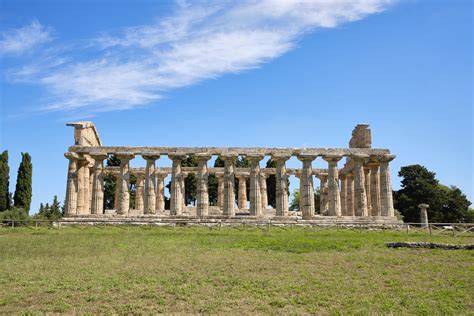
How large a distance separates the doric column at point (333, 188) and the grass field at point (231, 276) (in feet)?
62.1

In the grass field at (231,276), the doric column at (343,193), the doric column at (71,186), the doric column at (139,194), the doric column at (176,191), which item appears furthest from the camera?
the doric column at (139,194)

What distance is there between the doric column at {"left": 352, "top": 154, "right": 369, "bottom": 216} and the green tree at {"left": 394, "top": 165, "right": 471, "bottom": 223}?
25.4 metres

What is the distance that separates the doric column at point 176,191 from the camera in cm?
4956

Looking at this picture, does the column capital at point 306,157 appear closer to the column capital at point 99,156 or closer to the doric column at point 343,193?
the doric column at point 343,193

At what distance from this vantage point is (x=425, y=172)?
76.0 metres

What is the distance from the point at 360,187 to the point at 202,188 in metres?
17.8

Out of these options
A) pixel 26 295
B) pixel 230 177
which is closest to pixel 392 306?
pixel 26 295

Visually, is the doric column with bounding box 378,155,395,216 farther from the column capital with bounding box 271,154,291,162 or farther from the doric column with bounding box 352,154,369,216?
the column capital with bounding box 271,154,291,162

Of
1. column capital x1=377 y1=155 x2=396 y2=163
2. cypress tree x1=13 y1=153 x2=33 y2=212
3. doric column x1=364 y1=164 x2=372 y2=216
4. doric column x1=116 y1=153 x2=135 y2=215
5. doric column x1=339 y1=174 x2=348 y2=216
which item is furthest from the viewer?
cypress tree x1=13 y1=153 x2=33 y2=212

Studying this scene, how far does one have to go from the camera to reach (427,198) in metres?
72.9

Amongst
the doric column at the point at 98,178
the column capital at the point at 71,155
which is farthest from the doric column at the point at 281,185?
the column capital at the point at 71,155

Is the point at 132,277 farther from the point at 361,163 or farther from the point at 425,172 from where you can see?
the point at 425,172

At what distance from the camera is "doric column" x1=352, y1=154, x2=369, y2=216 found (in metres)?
50.6

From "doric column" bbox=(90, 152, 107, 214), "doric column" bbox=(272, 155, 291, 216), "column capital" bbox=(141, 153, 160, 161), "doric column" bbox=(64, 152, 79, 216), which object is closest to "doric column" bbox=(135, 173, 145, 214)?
"doric column" bbox=(90, 152, 107, 214)
